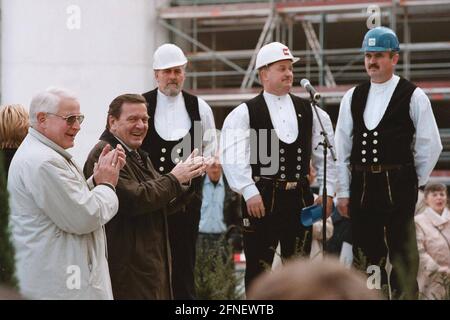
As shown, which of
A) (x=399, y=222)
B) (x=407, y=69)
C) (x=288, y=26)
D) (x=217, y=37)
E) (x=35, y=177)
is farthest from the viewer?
(x=217, y=37)

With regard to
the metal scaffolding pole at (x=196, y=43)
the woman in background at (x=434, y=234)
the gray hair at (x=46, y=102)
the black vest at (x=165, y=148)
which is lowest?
the woman in background at (x=434, y=234)

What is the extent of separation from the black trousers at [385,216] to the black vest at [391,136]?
0.29 feet

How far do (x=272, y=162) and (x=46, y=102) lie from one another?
6.97ft

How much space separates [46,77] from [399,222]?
10.2 metres

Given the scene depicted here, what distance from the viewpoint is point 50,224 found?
5508 mm

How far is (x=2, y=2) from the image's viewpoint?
17.2 meters

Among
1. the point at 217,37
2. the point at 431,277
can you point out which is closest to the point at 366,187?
the point at 431,277

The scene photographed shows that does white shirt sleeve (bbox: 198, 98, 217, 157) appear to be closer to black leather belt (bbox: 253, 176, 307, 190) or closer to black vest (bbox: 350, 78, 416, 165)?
black leather belt (bbox: 253, 176, 307, 190)

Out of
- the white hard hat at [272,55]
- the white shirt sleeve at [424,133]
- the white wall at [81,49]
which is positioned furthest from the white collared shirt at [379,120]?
the white wall at [81,49]

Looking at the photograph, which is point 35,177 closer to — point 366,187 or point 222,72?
point 366,187

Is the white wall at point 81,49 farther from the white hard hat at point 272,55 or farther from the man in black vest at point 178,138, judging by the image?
the white hard hat at point 272,55

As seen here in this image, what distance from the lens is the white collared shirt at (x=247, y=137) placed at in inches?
292

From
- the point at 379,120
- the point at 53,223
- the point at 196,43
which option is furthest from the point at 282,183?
the point at 196,43

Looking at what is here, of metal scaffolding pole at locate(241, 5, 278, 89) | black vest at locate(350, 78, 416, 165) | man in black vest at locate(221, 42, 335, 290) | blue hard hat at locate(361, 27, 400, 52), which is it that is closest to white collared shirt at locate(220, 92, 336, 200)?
man in black vest at locate(221, 42, 335, 290)
